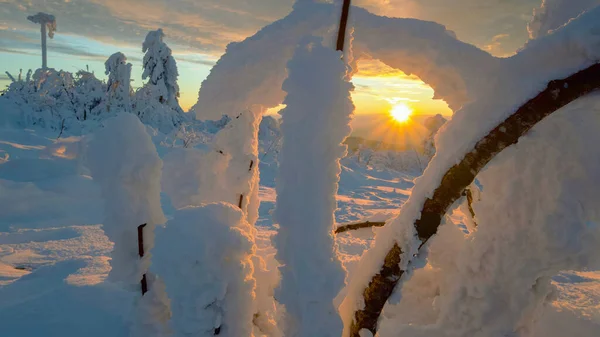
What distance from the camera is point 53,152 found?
6320 millimetres

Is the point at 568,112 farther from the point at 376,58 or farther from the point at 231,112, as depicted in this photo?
the point at 231,112

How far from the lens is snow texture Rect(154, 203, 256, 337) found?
3.54 feet

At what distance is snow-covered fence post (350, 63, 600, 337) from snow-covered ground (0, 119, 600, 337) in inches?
A: 15.6

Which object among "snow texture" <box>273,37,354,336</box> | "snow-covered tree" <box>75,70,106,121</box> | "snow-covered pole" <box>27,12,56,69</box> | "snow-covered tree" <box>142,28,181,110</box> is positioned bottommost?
"snow texture" <box>273,37,354,336</box>

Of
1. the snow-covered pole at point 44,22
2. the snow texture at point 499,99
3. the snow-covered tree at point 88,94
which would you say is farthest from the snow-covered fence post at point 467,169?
the snow-covered pole at point 44,22

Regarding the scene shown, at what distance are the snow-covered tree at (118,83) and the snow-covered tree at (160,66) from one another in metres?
2.73

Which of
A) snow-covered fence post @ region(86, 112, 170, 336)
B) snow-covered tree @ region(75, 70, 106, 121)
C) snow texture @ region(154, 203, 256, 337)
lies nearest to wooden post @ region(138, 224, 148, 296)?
snow-covered fence post @ region(86, 112, 170, 336)

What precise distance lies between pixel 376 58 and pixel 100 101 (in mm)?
16613

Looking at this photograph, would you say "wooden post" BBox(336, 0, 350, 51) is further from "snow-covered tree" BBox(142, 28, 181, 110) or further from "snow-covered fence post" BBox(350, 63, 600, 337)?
"snow-covered tree" BBox(142, 28, 181, 110)

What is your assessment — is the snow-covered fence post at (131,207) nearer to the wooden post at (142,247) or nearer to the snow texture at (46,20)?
the wooden post at (142,247)

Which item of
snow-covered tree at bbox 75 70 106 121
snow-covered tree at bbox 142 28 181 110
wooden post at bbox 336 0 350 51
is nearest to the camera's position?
wooden post at bbox 336 0 350 51

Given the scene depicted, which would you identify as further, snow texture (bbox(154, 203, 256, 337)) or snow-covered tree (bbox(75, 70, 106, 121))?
snow-covered tree (bbox(75, 70, 106, 121))

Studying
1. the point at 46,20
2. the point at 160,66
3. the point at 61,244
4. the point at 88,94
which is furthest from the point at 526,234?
→ the point at 46,20

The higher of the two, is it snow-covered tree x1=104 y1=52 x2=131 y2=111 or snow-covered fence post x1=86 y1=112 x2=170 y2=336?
snow-covered tree x1=104 y1=52 x2=131 y2=111
